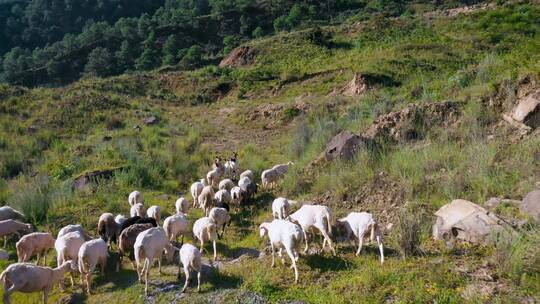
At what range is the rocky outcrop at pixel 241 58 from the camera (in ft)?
145

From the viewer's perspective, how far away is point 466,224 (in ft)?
25.9

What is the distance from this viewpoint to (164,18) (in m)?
82.1

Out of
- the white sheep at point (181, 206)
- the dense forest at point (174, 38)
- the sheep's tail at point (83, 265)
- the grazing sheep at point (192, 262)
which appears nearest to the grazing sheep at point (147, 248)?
the grazing sheep at point (192, 262)

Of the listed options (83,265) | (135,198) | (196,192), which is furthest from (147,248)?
(196,192)

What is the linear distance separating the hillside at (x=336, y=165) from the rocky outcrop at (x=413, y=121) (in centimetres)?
4

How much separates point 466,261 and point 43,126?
2409 centimetres

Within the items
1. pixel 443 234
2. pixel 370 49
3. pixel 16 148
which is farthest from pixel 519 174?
pixel 370 49

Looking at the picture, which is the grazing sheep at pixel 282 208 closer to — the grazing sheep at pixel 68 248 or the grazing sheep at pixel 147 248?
the grazing sheep at pixel 147 248

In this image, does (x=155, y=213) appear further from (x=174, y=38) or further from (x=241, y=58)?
(x=174, y=38)

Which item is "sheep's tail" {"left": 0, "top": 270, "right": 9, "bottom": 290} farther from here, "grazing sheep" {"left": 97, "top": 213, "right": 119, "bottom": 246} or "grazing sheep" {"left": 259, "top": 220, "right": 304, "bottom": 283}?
"grazing sheep" {"left": 259, "top": 220, "right": 304, "bottom": 283}

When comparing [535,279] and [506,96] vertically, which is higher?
[506,96]

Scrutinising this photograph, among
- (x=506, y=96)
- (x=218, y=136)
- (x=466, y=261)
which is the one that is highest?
(x=506, y=96)

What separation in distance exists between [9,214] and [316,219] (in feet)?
26.4

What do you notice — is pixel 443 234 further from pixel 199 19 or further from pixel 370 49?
pixel 199 19
